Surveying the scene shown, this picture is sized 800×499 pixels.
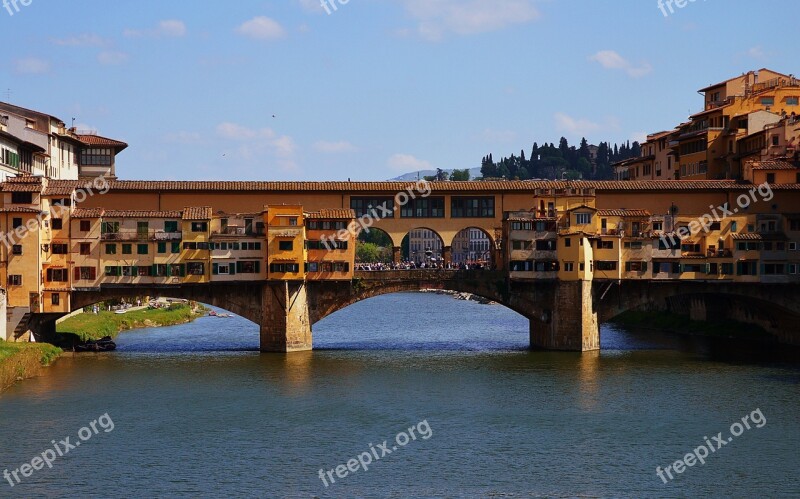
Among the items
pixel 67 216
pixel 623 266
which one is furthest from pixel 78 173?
pixel 623 266

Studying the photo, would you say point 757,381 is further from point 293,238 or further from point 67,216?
point 67,216

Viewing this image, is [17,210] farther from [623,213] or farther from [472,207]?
[623,213]

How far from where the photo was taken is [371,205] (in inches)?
3132

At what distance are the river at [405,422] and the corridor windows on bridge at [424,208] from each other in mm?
8966

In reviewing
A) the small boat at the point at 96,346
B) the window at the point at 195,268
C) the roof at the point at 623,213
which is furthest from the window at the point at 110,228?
the roof at the point at 623,213

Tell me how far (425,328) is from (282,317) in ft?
95.2

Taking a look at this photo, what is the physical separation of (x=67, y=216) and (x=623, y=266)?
34.6m

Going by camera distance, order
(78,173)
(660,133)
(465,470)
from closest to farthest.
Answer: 1. (465,470)
2. (78,173)
3. (660,133)

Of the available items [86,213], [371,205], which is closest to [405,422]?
[371,205]

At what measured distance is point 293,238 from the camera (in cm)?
7344

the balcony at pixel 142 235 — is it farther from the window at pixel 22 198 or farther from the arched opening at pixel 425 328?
the arched opening at pixel 425 328

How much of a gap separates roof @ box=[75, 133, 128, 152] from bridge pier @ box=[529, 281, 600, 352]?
125 ft

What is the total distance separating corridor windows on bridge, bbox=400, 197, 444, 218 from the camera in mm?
79875

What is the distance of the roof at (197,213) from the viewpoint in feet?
240
